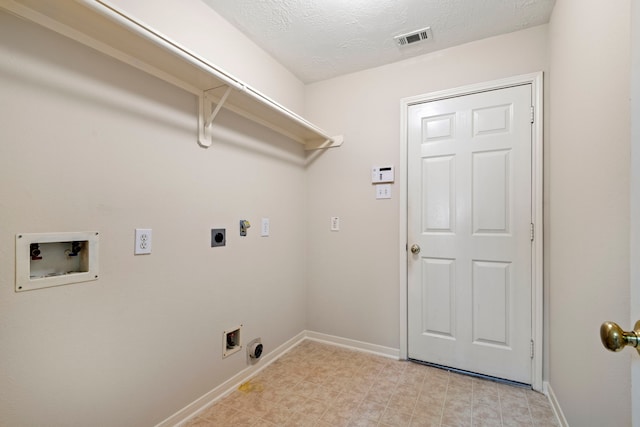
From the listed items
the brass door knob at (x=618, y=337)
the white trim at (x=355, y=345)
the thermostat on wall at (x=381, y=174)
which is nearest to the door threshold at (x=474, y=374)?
the white trim at (x=355, y=345)

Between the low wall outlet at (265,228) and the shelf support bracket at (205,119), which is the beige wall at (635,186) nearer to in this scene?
the shelf support bracket at (205,119)

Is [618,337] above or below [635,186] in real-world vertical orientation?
below

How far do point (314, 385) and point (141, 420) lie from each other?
3.34 feet

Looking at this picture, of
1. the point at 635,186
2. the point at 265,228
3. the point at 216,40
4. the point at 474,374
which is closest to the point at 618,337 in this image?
the point at 635,186

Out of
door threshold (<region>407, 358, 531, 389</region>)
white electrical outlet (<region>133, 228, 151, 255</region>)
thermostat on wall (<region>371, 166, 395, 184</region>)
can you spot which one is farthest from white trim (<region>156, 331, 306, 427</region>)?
thermostat on wall (<region>371, 166, 395, 184</region>)

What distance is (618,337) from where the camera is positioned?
57 centimetres

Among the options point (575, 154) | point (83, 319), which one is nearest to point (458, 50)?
point (575, 154)

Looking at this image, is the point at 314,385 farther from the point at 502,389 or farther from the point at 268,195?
the point at 268,195

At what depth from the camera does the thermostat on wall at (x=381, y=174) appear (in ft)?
7.69

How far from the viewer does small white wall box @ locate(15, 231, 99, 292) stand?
1.03 m

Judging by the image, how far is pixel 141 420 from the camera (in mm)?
1374

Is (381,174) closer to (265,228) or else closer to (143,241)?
(265,228)

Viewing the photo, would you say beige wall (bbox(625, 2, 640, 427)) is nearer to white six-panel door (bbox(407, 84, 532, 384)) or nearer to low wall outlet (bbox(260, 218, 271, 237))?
white six-panel door (bbox(407, 84, 532, 384))

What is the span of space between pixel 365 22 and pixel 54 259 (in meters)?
2.12
